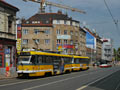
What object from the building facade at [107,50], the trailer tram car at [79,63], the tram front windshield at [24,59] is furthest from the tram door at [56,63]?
the building facade at [107,50]

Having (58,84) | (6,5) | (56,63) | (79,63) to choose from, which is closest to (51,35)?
(79,63)

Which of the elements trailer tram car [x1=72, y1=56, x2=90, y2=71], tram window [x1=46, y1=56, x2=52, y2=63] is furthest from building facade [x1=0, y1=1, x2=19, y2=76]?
trailer tram car [x1=72, y1=56, x2=90, y2=71]

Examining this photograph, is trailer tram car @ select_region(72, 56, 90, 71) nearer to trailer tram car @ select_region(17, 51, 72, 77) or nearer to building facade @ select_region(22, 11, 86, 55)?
trailer tram car @ select_region(17, 51, 72, 77)

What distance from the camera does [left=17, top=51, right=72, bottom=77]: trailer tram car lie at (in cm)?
2225

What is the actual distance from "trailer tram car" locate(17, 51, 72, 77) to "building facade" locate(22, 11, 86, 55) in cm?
3300

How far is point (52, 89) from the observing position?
14.1m

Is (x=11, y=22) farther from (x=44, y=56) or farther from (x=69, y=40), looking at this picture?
(x=69, y=40)

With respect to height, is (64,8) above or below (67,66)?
above

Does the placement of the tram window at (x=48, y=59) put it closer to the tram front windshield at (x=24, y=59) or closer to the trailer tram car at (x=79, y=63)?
the tram front windshield at (x=24, y=59)

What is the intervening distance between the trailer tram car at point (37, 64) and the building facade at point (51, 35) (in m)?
33.0

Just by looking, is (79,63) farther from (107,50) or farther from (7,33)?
(107,50)

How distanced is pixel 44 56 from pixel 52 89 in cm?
1081

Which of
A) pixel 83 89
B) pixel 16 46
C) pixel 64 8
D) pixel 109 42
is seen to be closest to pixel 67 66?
pixel 16 46

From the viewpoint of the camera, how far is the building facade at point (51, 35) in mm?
61969
